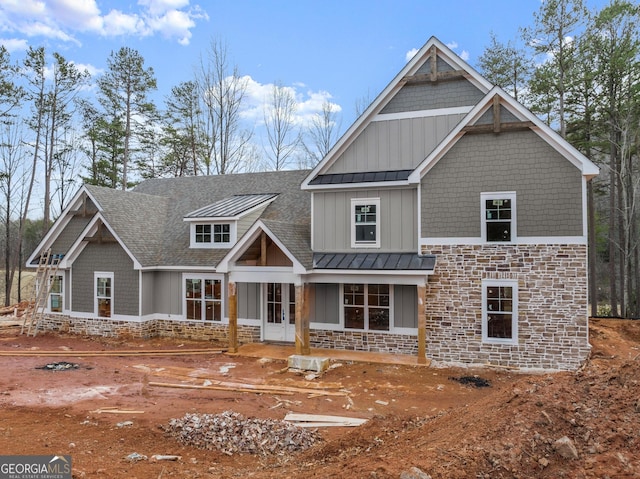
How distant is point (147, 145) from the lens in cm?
3084

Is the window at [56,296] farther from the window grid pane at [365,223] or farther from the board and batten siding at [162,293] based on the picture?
the window grid pane at [365,223]

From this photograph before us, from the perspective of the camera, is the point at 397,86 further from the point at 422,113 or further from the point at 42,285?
the point at 42,285

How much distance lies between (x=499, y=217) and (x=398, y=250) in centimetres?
295

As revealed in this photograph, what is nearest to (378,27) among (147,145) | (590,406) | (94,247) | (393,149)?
(393,149)

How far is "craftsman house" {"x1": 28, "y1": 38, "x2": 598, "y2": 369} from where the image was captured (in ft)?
37.7

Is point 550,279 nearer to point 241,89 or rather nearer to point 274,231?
point 274,231

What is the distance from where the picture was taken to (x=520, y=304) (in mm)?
11656

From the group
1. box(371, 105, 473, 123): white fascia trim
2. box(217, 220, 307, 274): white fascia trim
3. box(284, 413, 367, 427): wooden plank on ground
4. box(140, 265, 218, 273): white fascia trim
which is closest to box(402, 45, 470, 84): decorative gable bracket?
box(371, 105, 473, 123): white fascia trim

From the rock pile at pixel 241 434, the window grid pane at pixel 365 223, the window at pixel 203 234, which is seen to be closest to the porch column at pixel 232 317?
the window at pixel 203 234

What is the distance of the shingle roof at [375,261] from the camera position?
1223cm

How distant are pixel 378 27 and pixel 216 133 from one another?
625 inches

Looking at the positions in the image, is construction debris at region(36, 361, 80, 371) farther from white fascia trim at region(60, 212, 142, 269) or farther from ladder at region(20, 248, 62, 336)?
ladder at region(20, 248, 62, 336)

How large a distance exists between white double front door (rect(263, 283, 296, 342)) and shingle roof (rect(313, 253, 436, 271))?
1844 millimetres

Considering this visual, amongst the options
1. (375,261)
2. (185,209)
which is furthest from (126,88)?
(375,261)
